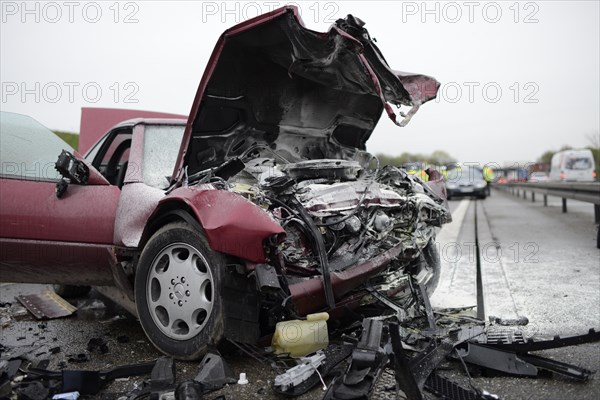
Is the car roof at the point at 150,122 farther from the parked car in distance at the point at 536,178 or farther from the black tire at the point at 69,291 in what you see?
the parked car in distance at the point at 536,178

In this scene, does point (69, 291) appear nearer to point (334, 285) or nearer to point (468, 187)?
point (334, 285)

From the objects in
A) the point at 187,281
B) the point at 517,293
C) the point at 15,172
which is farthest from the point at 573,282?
the point at 15,172

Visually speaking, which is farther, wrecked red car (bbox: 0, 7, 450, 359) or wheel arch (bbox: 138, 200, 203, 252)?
wheel arch (bbox: 138, 200, 203, 252)

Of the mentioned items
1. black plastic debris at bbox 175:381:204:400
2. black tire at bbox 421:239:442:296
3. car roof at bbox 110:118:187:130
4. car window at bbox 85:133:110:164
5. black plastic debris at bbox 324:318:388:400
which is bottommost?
black plastic debris at bbox 175:381:204:400

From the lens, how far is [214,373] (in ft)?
8.82

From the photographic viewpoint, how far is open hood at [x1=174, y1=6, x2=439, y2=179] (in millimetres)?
3326

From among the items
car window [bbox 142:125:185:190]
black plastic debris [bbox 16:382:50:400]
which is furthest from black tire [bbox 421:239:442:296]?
black plastic debris [bbox 16:382:50:400]

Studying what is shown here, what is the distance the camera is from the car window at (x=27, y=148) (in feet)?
12.0

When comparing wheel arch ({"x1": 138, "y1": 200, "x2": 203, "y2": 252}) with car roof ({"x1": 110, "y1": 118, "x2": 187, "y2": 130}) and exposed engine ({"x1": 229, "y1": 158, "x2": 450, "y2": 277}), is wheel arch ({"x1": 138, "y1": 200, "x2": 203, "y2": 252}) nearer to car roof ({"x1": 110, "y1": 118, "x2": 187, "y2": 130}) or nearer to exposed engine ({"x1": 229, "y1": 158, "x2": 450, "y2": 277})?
exposed engine ({"x1": 229, "y1": 158, "x2": 450, "y2": 277})

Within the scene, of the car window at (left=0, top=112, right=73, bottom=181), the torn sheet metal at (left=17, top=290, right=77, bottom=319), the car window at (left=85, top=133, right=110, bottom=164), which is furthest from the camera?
the car window at (left=85, top=133, right=110, bottom=164)

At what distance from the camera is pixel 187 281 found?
9.82ft

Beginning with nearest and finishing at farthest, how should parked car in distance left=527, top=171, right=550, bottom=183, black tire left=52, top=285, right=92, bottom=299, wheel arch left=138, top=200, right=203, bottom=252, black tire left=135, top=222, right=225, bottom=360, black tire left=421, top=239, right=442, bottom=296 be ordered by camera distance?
1. black tire left=135, top=222, right=225, bottom=360
2. wheel arch left=138, top=200, right=203, bottom=252
3. black tire left=421, top=239, right=442, bottom=296
4. black tire left=52, top=285, right=92, bottom=299
5. parked car in distance left=527, top=171, right=550, bottom=183

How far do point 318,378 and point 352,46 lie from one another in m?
1.97

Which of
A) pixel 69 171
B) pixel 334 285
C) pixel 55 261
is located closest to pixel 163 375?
pixel 334 285
